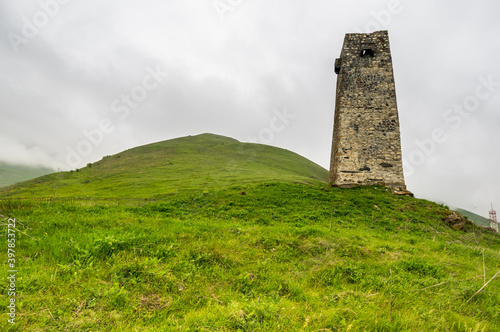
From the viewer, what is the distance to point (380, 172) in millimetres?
18438

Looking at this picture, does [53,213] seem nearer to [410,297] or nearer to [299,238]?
[299,238]

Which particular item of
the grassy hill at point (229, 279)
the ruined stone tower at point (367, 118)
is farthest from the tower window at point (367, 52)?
the grassy hill at point (229, 279)

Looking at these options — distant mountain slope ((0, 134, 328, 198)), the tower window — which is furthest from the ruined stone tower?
distant mountain slope ((0, 134, 328, 198))

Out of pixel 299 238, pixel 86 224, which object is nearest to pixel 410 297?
pixel 299 238

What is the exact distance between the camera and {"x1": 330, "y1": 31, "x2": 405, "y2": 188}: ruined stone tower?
60.9ft

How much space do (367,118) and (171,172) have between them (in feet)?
113

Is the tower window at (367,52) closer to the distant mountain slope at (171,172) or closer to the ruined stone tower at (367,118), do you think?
the ruined stone tower at (367,118)

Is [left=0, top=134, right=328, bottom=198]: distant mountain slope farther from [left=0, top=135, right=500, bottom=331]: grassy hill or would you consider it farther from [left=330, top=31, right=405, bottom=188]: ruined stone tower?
[left=0, top=135, right=500, bottom=331]: grassy hill

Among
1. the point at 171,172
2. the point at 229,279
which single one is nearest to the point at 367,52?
the point at 229,279

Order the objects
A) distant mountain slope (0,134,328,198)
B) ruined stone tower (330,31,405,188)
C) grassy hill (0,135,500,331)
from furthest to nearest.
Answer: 1. distant mountain slope (0,134,328,198)
2. ruined stone tower (330,31,405,188)
3. grassy hill (0,135,500,331)

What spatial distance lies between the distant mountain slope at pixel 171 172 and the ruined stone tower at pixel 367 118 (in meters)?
13.3

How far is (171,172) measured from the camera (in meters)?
43.2

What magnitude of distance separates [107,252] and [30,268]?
50.2 inches

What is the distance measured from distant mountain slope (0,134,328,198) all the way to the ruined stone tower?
13309 millimetres
